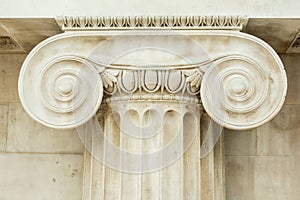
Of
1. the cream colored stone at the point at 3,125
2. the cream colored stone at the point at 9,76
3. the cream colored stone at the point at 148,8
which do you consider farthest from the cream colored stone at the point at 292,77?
the cream colored stone at the point at 3,125

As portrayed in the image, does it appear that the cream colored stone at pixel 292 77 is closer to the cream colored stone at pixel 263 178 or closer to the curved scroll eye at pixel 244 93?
the cream colored stone at pixel 263 178

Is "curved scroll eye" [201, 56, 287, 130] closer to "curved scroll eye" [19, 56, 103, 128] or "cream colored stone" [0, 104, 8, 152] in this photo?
"curved scroll eye" [19, 56, 103, 128]

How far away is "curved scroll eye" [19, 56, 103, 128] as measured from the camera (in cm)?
348

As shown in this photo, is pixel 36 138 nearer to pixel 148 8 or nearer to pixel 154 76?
pixel 154 76

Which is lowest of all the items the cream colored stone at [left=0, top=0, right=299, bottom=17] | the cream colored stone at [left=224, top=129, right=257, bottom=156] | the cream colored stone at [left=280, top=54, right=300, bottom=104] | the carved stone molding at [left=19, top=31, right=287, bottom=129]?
the cream colored stone at [left=224, top=129, right=257, bottom=156]

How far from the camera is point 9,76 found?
15.0 feet

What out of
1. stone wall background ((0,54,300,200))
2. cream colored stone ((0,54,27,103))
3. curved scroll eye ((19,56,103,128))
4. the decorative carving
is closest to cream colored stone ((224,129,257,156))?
stone wall background ((0,54,300,200))

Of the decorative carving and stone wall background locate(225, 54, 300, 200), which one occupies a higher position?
the decorative carving

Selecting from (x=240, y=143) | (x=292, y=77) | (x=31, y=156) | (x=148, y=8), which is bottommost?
(x=31, y=156)

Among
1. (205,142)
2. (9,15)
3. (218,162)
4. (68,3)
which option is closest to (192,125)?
(205,142)

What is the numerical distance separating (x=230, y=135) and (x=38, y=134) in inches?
60.8

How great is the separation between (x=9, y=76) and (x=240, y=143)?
6.39 feet

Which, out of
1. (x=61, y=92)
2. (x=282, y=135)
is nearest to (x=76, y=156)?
(x=61, y=92)

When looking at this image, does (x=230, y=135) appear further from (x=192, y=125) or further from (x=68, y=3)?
(x=68, y=3)
